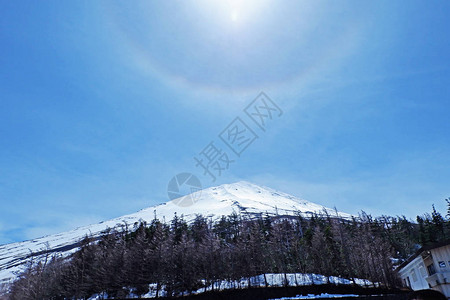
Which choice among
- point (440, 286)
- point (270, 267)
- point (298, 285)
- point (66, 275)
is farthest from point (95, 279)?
point (440, 286)

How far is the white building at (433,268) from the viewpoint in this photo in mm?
17516

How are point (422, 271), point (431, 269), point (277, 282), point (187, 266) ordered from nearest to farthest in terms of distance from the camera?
point (431, 269)
point (422, 271)
point (277, 282)
point (187, 266)

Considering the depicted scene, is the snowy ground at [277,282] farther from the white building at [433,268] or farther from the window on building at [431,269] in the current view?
the window on building at [431,269]

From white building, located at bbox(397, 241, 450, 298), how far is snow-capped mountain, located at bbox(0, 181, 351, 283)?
274 feet

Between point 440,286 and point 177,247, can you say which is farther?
point 177,247

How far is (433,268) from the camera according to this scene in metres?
19.1

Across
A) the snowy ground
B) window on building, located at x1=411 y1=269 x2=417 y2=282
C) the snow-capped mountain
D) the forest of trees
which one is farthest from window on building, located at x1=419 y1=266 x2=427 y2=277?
the snow-capped mountain

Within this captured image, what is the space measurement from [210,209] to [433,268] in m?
109

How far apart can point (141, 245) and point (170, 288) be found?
20.7 ft

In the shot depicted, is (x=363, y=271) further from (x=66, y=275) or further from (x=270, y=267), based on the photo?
(x=66, y=275)

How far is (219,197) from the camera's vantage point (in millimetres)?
151500

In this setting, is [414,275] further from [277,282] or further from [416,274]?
[277,282]

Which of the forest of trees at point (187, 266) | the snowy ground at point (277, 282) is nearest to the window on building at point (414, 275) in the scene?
the forest of trees at point (187, 266)

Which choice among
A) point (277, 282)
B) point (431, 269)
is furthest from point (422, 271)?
point (277, 282)
